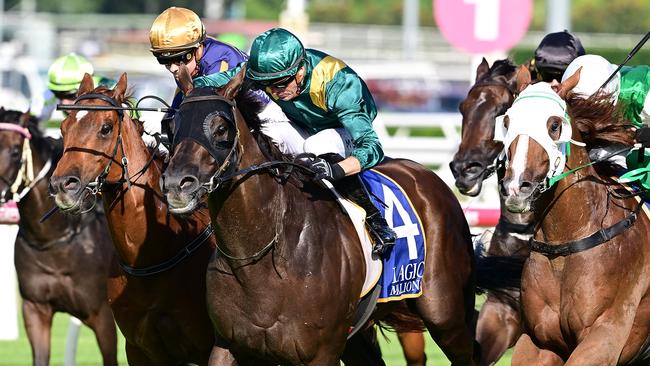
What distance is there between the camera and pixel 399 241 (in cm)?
634

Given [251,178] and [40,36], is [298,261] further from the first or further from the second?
[40,36]

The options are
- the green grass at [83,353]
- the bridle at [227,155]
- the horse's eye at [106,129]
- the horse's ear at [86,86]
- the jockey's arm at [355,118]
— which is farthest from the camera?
the green grass at [83,353]

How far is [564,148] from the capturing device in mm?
5570

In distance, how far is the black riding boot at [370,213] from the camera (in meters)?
6.14

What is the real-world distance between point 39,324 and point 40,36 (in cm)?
1992

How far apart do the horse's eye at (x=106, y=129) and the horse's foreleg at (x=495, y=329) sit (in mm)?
2536

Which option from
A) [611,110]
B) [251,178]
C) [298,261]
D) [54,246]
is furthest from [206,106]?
[54,246]

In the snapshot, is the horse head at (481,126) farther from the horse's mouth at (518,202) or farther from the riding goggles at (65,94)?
the riding goggles at (65,94)

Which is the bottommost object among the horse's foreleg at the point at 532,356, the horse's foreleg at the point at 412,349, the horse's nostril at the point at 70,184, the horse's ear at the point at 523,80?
the horse's foreleg at the point at 412,349

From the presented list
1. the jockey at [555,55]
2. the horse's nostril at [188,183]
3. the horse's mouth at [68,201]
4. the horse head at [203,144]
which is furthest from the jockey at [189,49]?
the jockey at [555,55]

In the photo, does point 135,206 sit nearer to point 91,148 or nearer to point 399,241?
point 91,148

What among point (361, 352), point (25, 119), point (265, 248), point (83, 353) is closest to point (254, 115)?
point (265, 248)

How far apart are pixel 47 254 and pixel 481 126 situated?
276 cm

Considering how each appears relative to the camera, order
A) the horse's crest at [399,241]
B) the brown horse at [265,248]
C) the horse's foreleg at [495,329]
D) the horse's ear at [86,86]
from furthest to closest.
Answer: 1. the horse's foreleg at [495,329]
2. the horse's ear at [86,86]
3. the horse's crest at [399,241]
4. the brown horse at [265,248]
